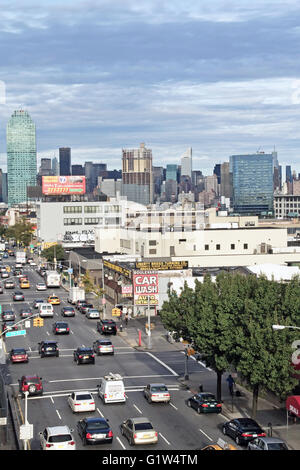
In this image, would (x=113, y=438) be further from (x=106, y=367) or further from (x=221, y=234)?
(x=221, y=234)

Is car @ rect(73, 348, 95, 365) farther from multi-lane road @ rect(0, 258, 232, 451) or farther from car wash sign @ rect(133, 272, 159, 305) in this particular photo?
car wash sign @ rect(133, 272, 159, 305)

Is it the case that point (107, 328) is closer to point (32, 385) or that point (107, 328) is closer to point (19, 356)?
point (19, 356)

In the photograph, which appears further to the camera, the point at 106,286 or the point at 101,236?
the point at 101,236

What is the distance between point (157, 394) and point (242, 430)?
995 cm

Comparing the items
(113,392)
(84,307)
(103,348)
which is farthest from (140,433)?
(84,307)

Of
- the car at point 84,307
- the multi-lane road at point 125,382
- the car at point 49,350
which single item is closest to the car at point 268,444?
the multi-lane road at point 125,382

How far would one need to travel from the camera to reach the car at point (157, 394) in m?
48.2

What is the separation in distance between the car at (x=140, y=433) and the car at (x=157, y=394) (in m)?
8.63

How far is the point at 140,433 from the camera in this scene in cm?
3844

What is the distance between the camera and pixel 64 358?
2537 inches

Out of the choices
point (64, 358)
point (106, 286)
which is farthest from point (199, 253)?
point (64, 358)

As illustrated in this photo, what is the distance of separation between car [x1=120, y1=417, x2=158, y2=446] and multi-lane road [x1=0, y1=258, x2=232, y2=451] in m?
0.39

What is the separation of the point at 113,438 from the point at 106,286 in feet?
243

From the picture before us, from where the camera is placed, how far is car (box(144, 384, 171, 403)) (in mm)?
48156
